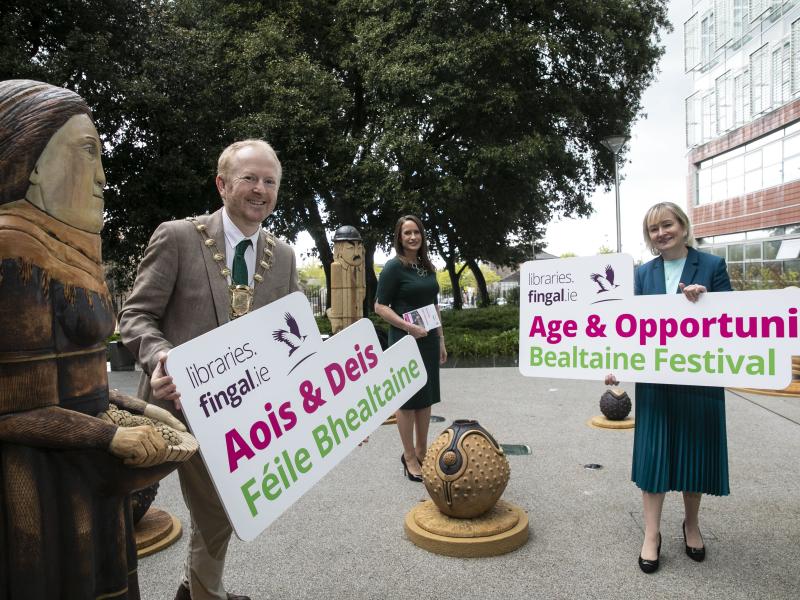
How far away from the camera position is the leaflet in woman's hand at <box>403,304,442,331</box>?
462 cm

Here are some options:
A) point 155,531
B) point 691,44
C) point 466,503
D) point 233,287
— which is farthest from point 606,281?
point 691,44

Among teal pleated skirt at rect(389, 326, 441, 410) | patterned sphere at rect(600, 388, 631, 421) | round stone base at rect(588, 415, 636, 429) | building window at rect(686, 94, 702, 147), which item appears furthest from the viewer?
building window at rect(686, 94, 702, 147)

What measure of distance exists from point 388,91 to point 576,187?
9.00 metres

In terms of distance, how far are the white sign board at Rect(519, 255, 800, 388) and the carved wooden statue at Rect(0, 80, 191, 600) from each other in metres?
2.65

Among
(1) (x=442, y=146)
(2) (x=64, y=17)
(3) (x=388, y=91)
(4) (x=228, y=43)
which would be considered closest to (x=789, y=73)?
(1) (x=442, y=146)

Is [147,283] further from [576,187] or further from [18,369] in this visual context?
[576,187]

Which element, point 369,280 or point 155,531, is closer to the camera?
point 155,531

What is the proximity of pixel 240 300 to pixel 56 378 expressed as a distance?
98 cm

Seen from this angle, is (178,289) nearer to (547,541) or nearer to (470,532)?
(470,532)

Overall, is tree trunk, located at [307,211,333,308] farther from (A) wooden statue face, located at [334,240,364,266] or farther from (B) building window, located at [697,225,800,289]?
(B) building window, located at [697,225,800,289]

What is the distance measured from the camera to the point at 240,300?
248 cm

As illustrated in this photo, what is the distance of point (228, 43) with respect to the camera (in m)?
15.4

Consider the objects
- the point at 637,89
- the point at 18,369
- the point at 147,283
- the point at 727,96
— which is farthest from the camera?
the point at 727,96

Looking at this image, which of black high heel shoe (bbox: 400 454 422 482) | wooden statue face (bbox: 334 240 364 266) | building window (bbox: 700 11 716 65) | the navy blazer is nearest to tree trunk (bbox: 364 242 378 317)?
wooden statue face (bbox: 334 240 364 266)
